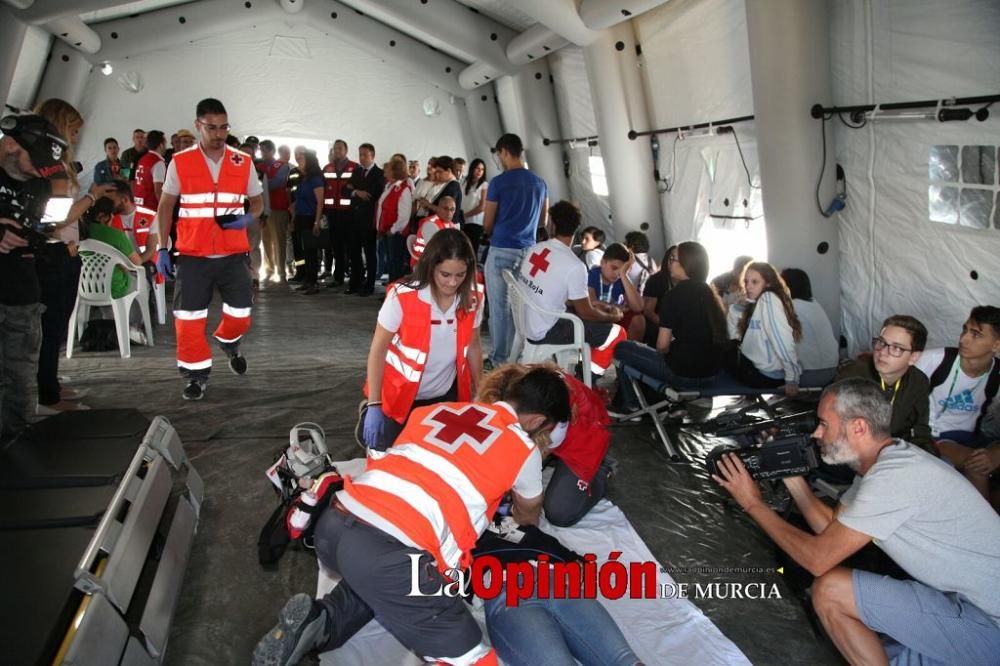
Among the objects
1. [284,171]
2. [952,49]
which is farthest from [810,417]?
[284,171]

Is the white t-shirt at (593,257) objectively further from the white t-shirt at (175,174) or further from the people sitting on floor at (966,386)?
the people sitting on floor at (966,386)

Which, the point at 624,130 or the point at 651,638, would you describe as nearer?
the point at 651,638

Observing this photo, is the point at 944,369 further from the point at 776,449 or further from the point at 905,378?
the point at 776,449

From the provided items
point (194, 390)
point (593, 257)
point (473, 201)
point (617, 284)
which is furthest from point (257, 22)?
point (617, 284)

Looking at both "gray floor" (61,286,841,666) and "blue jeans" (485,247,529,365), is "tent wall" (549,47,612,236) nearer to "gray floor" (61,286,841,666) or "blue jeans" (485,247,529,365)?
"blue jeans" (485,247,529,365)

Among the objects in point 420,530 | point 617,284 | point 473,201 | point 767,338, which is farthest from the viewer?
point 473,201

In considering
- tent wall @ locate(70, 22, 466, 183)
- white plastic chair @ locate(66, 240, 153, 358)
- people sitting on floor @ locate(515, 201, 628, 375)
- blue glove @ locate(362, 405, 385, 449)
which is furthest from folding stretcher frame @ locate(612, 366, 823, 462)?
tent wall @ locate(70, 22, 466, 183)

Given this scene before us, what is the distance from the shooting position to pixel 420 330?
9.30ft

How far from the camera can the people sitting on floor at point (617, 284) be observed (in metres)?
4.49

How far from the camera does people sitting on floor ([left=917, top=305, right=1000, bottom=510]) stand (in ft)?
9.12

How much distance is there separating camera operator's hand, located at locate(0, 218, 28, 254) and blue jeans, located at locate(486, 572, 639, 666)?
7.87 feet

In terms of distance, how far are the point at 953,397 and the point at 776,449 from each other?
1.24m

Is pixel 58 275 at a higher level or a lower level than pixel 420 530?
higher

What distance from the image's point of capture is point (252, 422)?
12.4 feet
